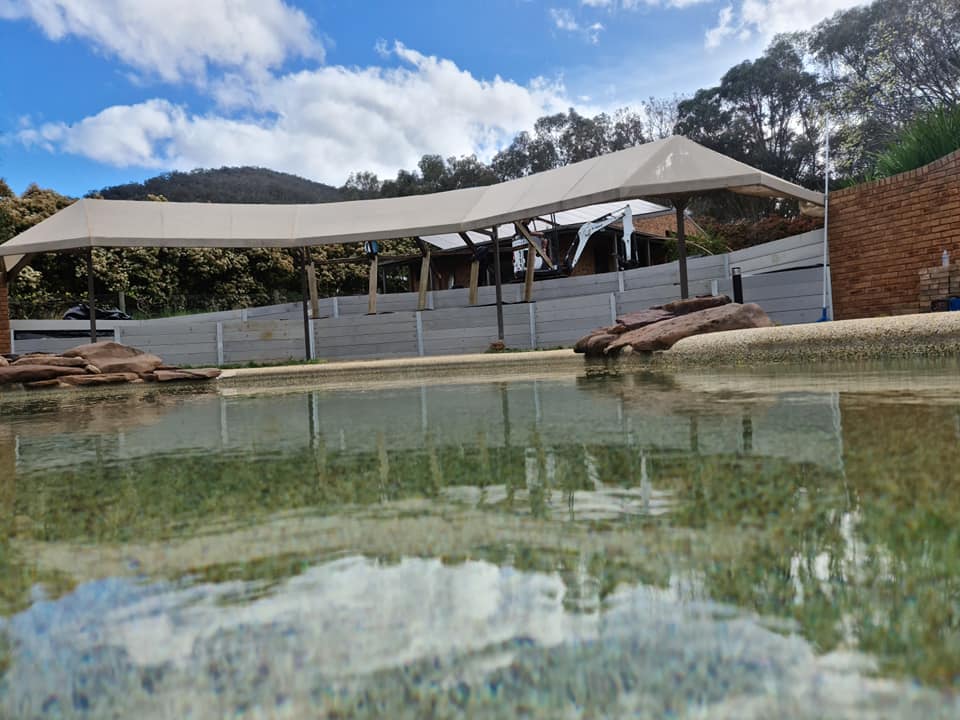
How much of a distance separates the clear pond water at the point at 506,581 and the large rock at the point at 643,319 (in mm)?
6422

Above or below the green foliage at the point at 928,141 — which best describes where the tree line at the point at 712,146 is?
above

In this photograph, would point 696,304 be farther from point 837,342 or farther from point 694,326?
point 837,342

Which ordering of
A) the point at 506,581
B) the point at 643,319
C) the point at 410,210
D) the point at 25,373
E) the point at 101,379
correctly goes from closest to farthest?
1. the point at 506,581
2. the point at 25,373
3. the point at 643,319
4. the point at 101,379
5. the point at 410,210

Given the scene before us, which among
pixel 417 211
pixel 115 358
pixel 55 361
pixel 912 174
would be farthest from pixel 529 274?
pixel 55 361

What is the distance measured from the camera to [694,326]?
24.6ft

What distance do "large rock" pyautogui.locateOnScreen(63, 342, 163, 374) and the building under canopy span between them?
13.9 feet

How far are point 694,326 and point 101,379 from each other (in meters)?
7.64

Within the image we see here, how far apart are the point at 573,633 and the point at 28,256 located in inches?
695

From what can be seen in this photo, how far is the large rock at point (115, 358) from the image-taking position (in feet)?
30.8

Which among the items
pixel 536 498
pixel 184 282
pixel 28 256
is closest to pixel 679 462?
pixel 536 498

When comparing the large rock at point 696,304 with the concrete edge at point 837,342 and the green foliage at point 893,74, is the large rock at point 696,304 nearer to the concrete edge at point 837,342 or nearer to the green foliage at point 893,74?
the concrete edge at point 837,342

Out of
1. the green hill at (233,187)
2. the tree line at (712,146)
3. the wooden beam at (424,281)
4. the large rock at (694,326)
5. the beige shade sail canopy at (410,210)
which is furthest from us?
the green hill at (233,187)

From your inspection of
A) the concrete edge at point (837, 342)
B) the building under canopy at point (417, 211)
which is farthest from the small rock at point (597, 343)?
the building under canopy at point (417, 211)

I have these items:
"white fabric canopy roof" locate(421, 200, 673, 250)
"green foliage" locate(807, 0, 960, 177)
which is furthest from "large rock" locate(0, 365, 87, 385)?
"green foliage" locate(807, 0, 960, 177)
